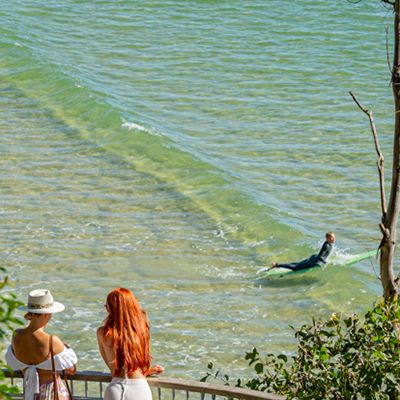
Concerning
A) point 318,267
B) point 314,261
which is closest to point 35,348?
point 314,261

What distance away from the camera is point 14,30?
32938mm

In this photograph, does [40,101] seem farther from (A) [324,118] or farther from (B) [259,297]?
(B) [259,297]

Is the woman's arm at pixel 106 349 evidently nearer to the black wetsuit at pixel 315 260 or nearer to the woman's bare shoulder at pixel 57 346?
the woman's bare shoulder at pixel 57 346

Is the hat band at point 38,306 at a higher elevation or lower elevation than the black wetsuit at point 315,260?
higher

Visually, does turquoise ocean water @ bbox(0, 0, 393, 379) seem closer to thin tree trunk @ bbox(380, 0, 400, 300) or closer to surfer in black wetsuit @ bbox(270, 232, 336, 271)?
surfer in black wetsuit @ bbox(270, 232, 336, 271)

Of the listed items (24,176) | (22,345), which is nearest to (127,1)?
(24,176)

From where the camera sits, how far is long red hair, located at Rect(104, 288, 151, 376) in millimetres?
7117

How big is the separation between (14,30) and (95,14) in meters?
3.44

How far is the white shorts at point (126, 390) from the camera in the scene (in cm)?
707

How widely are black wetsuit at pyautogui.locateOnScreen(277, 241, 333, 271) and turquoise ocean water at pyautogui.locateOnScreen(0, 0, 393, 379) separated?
0.79 feet

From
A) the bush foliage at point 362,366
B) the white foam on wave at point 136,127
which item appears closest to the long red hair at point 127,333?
the bush foliage at point 362,366

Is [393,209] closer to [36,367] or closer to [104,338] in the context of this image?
[104,338]

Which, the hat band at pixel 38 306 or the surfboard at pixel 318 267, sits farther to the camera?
the surfboard at pixel 318 267

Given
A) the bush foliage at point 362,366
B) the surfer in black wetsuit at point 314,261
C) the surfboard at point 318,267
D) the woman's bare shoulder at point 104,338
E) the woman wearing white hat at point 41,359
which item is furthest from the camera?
the surfboard at point 318,267
